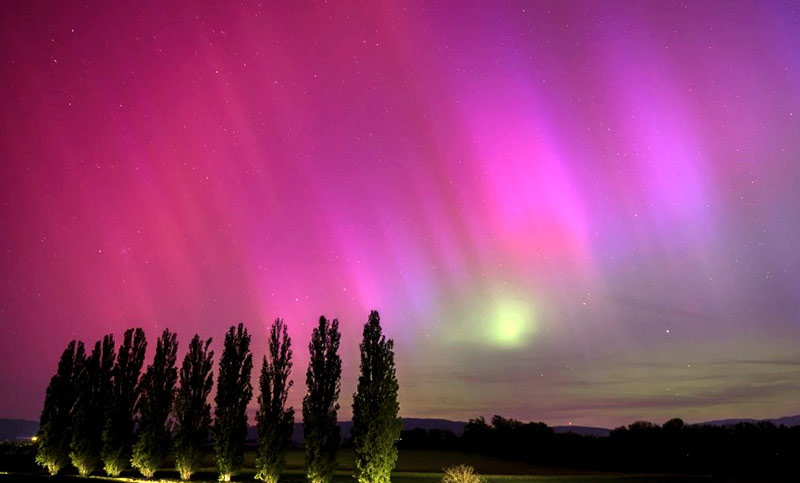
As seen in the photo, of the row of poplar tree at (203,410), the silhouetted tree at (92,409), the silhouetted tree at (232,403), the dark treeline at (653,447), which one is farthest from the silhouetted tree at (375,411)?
the dark treeline at (653,447)

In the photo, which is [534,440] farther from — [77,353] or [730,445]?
[77,353]

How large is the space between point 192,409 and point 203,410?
79 centimetres

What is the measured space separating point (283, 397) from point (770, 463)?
43183 mm

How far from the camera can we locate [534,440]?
70.2m

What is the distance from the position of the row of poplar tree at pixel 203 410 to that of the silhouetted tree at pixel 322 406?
0.07 meters

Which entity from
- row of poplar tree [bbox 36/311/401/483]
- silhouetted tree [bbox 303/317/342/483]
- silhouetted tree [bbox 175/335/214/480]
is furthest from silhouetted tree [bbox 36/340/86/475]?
silhouetted tree [bbox 303/317/342/483]

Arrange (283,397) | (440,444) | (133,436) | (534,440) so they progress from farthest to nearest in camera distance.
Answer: (440,444) → (534,440) → (133,436) → (283,397)

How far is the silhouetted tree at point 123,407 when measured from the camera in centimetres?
4491

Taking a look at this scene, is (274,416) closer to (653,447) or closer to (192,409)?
(192,409)

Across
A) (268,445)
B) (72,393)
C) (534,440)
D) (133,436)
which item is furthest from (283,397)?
(534,440)

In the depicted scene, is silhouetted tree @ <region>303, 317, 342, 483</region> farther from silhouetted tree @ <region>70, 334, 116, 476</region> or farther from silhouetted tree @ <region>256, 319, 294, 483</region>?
silhouetted tree @ <region>70, 334, 116, 476</region>

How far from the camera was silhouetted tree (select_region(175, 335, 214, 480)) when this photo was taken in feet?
140

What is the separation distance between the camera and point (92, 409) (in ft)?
159

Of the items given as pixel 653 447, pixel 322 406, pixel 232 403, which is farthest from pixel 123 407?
pixel 653 447
